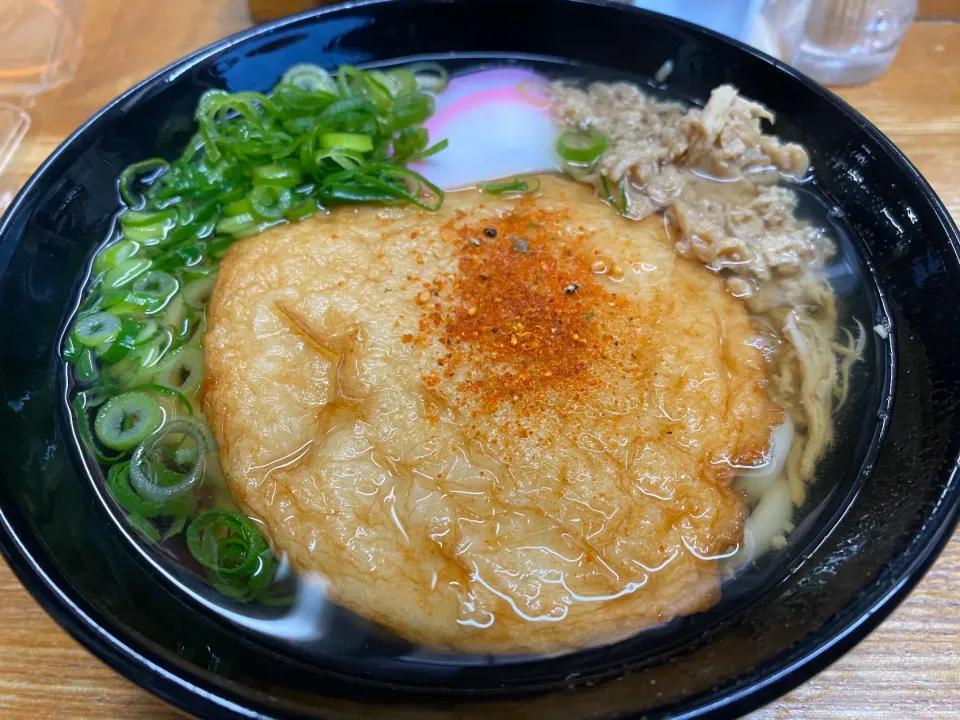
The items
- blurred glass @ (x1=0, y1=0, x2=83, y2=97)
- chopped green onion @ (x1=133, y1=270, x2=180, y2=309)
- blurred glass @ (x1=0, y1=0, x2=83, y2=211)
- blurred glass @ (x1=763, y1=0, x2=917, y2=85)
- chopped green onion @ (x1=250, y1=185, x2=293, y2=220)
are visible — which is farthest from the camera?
blurred glass @ (x1=0, y1=0, x2=83, y2=97)

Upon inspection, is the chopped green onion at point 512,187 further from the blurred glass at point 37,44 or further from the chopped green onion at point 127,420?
the blurred glass at point 37,44

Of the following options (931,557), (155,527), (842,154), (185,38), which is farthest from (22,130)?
(931,557)

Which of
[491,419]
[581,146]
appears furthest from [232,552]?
[581,146]

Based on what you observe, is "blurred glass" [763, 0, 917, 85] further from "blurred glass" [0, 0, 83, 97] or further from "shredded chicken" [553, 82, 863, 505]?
"blurred glass" [0, 0, 83, 97]

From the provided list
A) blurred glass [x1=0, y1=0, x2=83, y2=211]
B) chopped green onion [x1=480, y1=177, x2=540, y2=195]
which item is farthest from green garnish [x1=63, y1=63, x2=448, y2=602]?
blurred glass [x1=0, y1=0, x2=83, y2=211]

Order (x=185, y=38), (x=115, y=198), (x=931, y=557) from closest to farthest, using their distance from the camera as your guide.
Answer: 1. (x=931, y=557)
2. (x=115, y=198)
3. (x=185, y=38)

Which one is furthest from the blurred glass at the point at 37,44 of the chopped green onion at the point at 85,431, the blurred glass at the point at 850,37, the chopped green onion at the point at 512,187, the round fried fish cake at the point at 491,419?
the blurred glass at the point at 850,37

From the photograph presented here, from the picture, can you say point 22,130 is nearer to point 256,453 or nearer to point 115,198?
point 115,198
